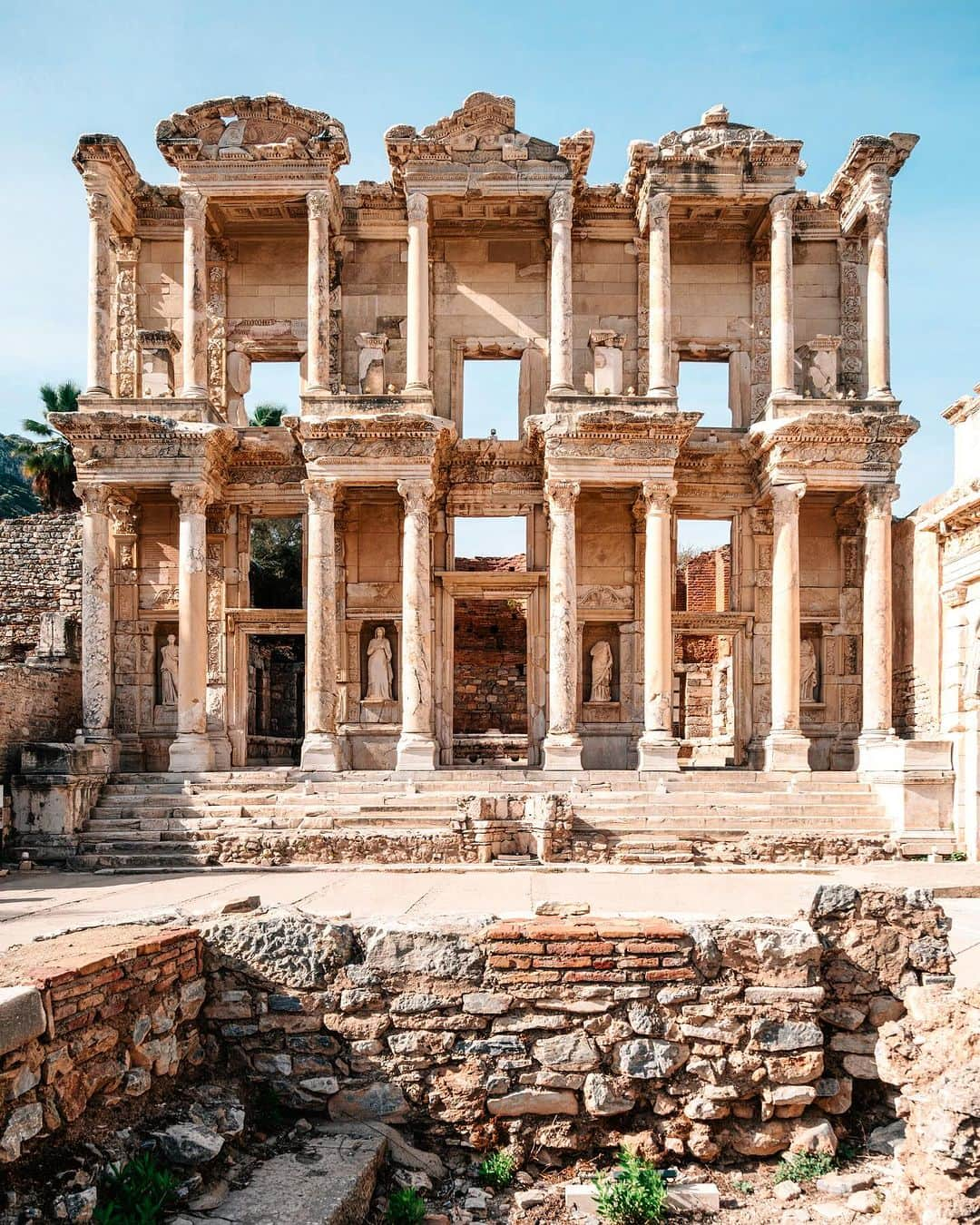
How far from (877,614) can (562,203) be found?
Answer: 9247mm

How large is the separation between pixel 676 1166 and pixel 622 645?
14332 mm

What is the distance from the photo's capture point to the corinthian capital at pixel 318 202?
770 inches

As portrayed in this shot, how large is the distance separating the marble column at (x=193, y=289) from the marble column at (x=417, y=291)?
3.74 meters

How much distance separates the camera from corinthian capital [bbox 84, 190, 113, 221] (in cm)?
1952

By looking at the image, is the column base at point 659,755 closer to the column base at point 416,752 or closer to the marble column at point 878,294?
the column base at point 416,752

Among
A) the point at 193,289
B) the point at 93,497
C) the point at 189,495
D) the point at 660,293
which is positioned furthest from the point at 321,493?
the point at 660,293

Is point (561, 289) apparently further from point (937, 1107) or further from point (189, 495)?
point (937, 1107)

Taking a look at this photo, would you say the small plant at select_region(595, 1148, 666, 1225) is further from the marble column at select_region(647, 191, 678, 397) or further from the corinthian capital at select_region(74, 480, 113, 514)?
the corinthian capital at select_region(74, 480, 113, 514)

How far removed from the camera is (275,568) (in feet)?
103

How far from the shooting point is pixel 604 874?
13.7 meters

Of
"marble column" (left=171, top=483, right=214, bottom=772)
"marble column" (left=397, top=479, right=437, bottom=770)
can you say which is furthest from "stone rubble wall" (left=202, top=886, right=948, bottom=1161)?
"marble column" (left=171, top=483, right=214, bottom=772)

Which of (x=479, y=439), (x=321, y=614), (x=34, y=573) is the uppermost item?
(x=479, y=439)

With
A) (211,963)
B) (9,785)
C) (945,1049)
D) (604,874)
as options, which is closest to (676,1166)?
(945,1049)

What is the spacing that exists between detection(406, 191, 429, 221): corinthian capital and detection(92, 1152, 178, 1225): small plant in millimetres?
17178
